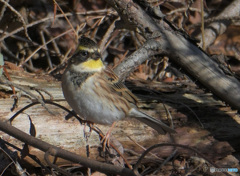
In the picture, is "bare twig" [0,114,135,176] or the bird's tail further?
the bird's tail

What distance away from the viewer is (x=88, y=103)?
3.77 metres

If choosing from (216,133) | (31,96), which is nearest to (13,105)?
(31,96)

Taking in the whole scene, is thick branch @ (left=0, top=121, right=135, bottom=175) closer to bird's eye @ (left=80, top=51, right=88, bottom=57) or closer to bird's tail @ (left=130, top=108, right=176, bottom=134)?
bird's eye @ (left=80, top=51, right=88, bottom=57)

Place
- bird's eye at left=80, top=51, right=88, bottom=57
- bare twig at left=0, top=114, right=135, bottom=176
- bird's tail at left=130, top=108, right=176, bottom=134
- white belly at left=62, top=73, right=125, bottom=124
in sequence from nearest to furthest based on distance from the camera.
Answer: bare twig at left=0, top=114, right=135, bottom=176, white belly at left=62, top=73, right=125, bottom=124, bird's eye at left=80, top=51, right=88, bottom=57, bird's tail at left=130, top=108, right=176, bottom=134

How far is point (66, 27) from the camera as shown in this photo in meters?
6.52

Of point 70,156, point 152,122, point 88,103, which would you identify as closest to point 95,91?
point 88,103

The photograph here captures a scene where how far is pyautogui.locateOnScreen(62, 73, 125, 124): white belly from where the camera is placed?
3729 millimetres

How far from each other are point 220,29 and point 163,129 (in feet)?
10.3

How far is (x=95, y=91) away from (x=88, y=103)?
0.52 feet

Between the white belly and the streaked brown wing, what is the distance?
0.70 feet

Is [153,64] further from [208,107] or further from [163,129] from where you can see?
[163,129]

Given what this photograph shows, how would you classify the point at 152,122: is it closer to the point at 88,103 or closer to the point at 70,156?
the point at 88,103

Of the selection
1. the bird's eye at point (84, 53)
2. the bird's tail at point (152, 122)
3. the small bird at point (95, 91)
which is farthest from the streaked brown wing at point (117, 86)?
the bird's eye at point (84, 53)

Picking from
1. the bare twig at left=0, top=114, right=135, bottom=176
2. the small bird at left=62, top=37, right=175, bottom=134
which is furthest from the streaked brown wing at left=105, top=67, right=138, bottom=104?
the bare twig at left=0, top=114, right=135, bottom=176
